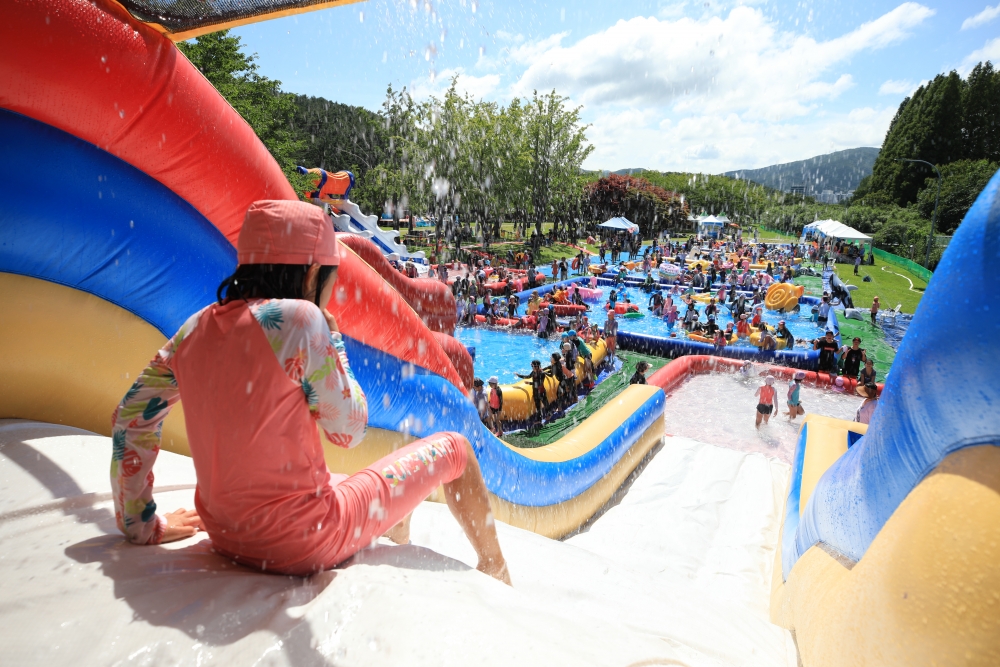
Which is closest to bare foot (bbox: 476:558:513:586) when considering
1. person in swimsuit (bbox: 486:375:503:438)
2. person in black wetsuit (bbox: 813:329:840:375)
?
person in swimsuit (bbox: 486:375:503:438)

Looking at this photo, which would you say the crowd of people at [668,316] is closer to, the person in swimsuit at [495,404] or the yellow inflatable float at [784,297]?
the person in swimsuit at [495,404]

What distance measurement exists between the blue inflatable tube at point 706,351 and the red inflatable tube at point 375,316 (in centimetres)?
1092

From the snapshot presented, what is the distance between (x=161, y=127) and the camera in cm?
194

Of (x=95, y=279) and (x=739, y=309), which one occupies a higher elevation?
(x=95, y=279)

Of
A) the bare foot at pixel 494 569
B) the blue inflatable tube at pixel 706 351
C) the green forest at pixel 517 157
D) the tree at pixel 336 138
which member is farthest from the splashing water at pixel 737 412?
the tree at pixel 336 138

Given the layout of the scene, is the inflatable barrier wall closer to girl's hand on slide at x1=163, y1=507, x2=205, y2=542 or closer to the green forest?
girl's hand on slide at x1=163, y1=507, x2=205, y2=542

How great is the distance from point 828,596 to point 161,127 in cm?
294

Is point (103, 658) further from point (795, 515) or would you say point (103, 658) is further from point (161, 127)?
point (795, 515)

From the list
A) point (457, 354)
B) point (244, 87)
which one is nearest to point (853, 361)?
point (457, 354)

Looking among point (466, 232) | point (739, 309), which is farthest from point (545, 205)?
point (739, 309)

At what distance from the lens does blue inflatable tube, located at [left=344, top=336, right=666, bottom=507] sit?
275 centimetres

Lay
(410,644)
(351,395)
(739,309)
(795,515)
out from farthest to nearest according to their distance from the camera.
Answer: (739,309), (795,515), (351,395), (410,644)

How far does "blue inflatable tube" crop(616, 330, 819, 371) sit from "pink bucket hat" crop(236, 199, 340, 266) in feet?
41.0

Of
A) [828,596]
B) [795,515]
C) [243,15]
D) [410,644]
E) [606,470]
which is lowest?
[606,470]
